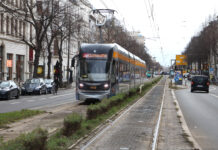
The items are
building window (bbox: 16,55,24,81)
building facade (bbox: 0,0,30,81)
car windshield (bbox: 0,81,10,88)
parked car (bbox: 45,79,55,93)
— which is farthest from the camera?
building window (bbox: 16,55,24,81)

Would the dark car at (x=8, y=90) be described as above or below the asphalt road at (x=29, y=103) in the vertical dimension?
above

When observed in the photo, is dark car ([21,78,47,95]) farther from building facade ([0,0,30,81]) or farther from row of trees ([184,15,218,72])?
row of trees ([184,15,218,72])

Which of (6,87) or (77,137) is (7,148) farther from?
(6,87)

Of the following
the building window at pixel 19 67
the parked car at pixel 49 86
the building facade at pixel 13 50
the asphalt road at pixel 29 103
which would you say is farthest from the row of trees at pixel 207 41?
the asphalt road at pixel 29 103

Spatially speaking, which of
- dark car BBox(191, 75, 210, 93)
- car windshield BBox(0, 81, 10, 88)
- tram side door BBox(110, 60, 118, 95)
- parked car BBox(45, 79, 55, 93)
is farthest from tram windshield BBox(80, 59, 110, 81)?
dark car BBox(191, 75, 210, 93)

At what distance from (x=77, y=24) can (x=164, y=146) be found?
128 ft

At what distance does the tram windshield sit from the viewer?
21.5m

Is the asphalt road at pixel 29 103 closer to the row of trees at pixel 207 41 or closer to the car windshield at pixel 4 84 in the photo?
the car windshield at pixel 4 84

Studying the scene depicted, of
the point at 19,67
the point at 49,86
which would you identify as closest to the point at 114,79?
the point at 49,86

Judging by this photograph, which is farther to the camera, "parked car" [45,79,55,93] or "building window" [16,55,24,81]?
"building window" [16,55,24,81]

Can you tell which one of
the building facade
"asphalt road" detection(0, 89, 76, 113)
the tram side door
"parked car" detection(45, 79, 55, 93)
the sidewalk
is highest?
the building facade

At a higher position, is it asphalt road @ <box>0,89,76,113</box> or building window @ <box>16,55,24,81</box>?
building window @ <box>16,55,24,81</box>

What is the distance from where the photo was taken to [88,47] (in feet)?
71.7

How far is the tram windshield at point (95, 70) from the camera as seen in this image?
845 inches
